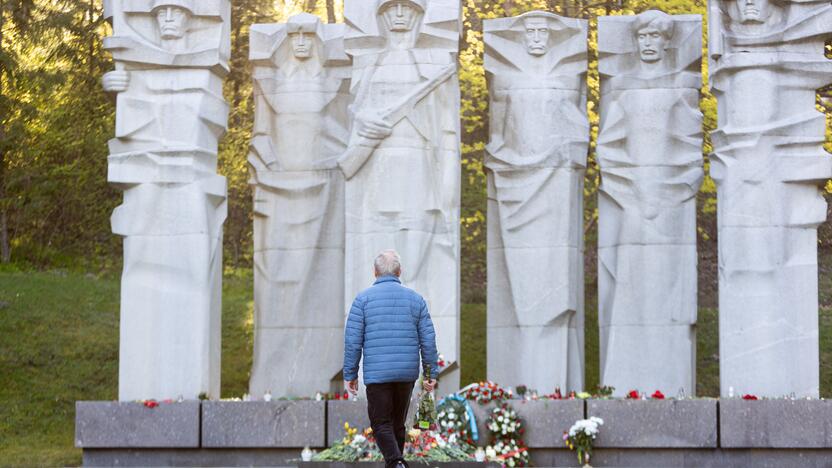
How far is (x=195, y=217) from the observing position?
15.1 metres

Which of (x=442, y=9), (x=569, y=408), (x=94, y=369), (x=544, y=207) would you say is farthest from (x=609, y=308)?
(x=94, y=369)

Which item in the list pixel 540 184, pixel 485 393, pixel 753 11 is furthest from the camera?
pixel 540 184

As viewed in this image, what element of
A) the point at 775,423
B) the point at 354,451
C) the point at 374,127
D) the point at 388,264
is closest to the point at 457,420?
the point at 354,451

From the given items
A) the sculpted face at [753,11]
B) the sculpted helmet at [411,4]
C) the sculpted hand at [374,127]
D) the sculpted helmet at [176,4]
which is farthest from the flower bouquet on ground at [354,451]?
the sculpted face at [753,11]

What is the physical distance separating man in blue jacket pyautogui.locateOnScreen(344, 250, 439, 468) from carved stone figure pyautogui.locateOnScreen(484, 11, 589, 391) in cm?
563

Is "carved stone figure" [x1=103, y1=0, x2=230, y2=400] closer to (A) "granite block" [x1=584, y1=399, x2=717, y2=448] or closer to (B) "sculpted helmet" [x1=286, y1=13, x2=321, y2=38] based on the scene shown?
(B) "sculpted helmet" [x1=286, y1=13, x2=321, y2=38]

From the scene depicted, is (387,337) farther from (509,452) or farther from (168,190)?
(168,190)

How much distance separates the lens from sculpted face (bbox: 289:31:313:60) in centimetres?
1667

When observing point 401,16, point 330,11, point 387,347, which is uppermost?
point 330,11

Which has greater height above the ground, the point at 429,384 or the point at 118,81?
the point at 118,81

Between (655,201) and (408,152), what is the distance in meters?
2.74

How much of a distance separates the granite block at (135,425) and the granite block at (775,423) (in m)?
4.87

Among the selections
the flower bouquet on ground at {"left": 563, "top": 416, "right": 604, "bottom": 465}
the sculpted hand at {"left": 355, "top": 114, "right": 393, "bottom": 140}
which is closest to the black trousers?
the flower bouquet on ground at {"left": 563, "top": 416, "right": 604, "bottom": 465}

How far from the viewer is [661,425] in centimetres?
1360
